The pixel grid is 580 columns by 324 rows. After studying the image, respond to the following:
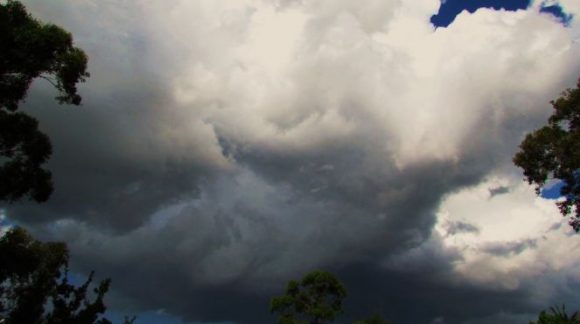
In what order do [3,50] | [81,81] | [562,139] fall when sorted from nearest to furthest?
[3,50], [81,81], [562,139]

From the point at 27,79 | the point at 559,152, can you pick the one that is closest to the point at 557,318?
the point at 559,152

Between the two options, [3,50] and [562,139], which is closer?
[3,50]

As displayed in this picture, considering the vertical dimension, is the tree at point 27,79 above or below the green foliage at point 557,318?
above

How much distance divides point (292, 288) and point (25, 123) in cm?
4287

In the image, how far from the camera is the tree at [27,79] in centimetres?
1659

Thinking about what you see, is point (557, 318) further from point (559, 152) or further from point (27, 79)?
point (27, 79)

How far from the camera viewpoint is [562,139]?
23.6 m

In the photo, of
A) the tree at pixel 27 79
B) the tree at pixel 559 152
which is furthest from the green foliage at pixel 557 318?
the tree at pixel 27 79

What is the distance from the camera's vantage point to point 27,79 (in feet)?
57.8

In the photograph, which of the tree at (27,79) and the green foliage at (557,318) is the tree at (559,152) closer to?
the green foliage at (557,318)

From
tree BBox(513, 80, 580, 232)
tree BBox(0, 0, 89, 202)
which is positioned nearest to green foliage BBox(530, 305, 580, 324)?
tree BBox(513, 80, 580, 232)

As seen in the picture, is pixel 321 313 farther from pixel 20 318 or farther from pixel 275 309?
pixel 20 318

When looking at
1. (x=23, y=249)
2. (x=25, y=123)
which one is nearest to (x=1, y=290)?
(x=23, y=249)

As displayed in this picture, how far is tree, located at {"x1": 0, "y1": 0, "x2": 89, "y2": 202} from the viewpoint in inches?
653
